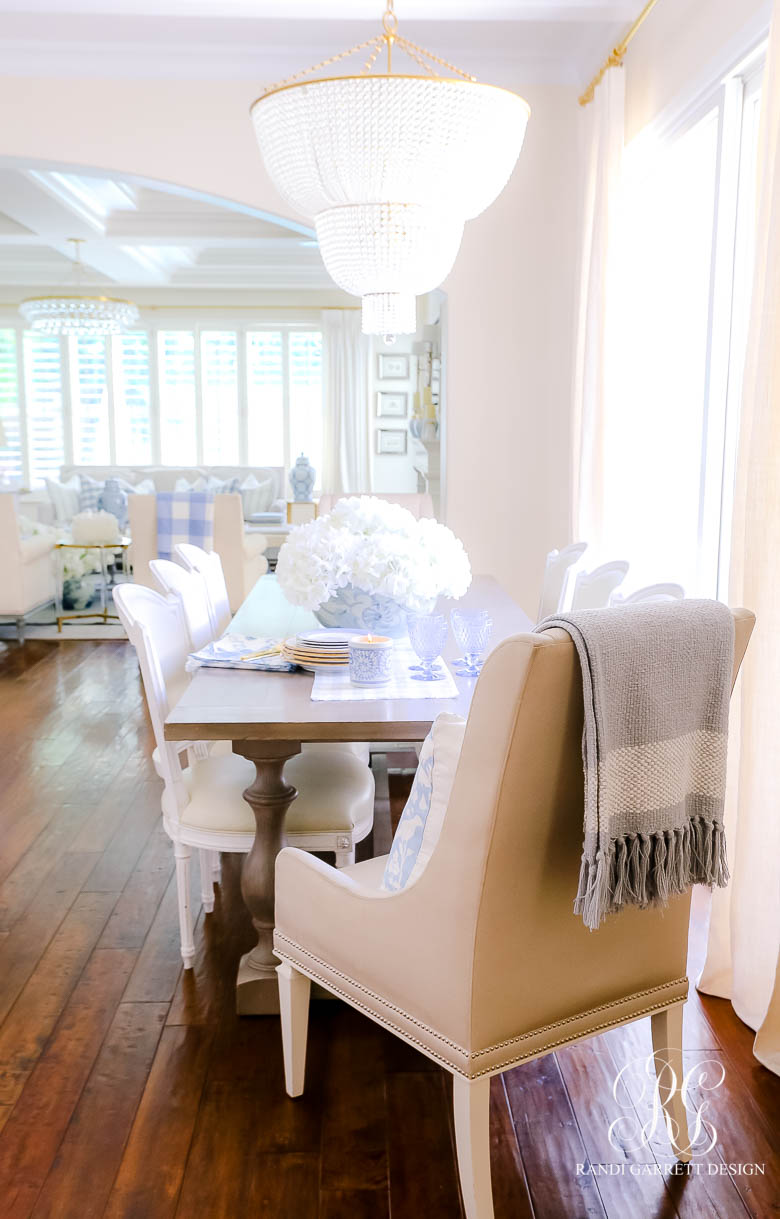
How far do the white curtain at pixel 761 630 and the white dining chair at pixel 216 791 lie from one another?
857mm

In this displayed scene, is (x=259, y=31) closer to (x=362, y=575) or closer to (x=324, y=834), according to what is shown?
(x=362, y=575)

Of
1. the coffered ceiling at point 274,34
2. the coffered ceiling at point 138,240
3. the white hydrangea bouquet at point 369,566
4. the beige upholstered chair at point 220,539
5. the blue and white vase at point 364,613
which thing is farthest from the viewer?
the coffered ceiling at point 138,240

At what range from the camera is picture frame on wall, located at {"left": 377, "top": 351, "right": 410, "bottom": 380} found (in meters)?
10.8

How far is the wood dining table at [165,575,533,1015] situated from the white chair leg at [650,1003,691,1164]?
0.65 metres

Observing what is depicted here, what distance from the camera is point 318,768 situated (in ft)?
8.30

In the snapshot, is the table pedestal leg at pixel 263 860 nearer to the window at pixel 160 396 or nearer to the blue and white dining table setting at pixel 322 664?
the blue and white dining table setting at pixel 322 664

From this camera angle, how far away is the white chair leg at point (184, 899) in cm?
245

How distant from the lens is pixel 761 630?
2193 mm

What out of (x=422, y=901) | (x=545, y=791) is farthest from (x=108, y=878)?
(x=545, y=791)

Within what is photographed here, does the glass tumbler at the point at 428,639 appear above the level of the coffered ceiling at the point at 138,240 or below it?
below

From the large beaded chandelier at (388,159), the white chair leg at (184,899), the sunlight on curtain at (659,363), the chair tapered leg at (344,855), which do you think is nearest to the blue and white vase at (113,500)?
the sunlight on curtain at (659,363)

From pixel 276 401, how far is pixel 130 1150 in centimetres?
981

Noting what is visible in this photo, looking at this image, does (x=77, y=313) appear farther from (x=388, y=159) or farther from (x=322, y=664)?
(x=322, y=664)

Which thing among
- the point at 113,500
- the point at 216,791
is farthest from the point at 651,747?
the point at 113,500
